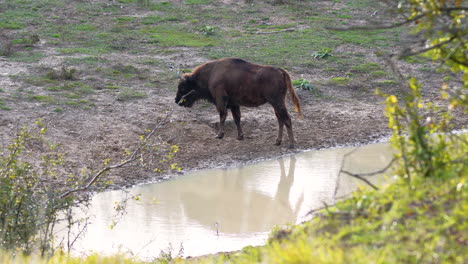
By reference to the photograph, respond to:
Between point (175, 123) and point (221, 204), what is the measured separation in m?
3.48

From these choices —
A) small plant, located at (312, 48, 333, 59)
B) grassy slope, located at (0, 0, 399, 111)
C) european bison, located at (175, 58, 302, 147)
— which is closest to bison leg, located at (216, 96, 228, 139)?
european bison, located at (175, 58, 302, 147)

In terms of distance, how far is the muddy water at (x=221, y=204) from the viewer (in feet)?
28.9

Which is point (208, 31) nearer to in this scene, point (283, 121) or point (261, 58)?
point (261, 58)

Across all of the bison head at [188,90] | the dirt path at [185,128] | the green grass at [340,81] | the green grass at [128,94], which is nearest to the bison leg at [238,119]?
the dirt path at [185,128]

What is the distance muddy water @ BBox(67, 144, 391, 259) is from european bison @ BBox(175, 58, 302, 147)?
41.8 inches

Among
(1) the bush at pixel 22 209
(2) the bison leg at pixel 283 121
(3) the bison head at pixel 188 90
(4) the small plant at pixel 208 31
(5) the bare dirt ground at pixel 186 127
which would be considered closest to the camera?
(1) the bush at pixel 22 209

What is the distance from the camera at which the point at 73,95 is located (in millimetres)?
14148

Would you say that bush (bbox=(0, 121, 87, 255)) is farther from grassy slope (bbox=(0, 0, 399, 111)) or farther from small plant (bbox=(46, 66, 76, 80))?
small plant (bbox=(46, 66, 76, 80))

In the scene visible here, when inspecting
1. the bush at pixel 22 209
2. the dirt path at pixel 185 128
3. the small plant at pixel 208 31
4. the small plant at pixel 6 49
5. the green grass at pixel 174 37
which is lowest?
the dirt path at pixel 185 128

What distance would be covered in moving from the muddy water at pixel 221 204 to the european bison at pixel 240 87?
106cm

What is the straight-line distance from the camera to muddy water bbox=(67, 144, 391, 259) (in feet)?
28.9

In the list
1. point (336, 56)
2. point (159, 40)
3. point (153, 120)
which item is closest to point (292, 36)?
point (336, 56)

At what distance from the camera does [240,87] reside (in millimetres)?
13164

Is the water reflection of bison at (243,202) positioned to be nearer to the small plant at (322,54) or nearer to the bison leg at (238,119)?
the bison leg at (238,119)
